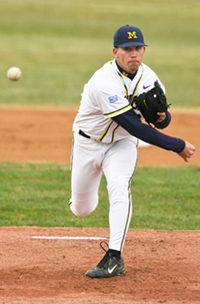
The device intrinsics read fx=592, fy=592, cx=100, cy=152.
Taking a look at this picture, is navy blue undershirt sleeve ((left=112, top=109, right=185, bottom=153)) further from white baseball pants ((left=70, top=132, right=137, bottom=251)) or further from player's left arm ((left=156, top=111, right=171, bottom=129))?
white baseball pants ((left=70, top=132, right=137, bottom=251))

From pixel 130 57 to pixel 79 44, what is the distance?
2404 centimetres

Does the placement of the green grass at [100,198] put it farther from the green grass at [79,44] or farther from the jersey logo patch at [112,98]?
the green grass at [79,44]

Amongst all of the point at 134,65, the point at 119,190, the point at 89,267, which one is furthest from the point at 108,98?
the point at 89,267

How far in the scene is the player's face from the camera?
5.07m

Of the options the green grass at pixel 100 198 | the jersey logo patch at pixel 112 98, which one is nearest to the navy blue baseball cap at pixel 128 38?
the jersey logo patch at pixel 112 98

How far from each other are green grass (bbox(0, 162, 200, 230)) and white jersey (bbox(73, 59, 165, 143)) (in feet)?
7.39

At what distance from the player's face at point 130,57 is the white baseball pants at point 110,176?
0.69m

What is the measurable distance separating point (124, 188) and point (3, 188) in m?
4.06

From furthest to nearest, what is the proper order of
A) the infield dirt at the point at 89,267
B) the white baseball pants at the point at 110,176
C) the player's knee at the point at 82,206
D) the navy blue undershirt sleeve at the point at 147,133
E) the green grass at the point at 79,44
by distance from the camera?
the green grass at the point at 79,44
the player's knee at the point at 82,206
the white baseball pants at the point at 110,176
the navy blue undershirt sleeve at the point at 147,133
the infield dirt at the point at 89,267

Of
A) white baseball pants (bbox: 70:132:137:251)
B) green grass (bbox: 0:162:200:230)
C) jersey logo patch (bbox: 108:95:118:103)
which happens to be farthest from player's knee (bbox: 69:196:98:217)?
green grass (bbox: 0:162:200:230)

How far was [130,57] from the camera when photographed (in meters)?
5.09

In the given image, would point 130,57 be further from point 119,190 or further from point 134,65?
point 119,190

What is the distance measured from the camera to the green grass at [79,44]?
18.4 meters

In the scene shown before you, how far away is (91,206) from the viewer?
233 inches
